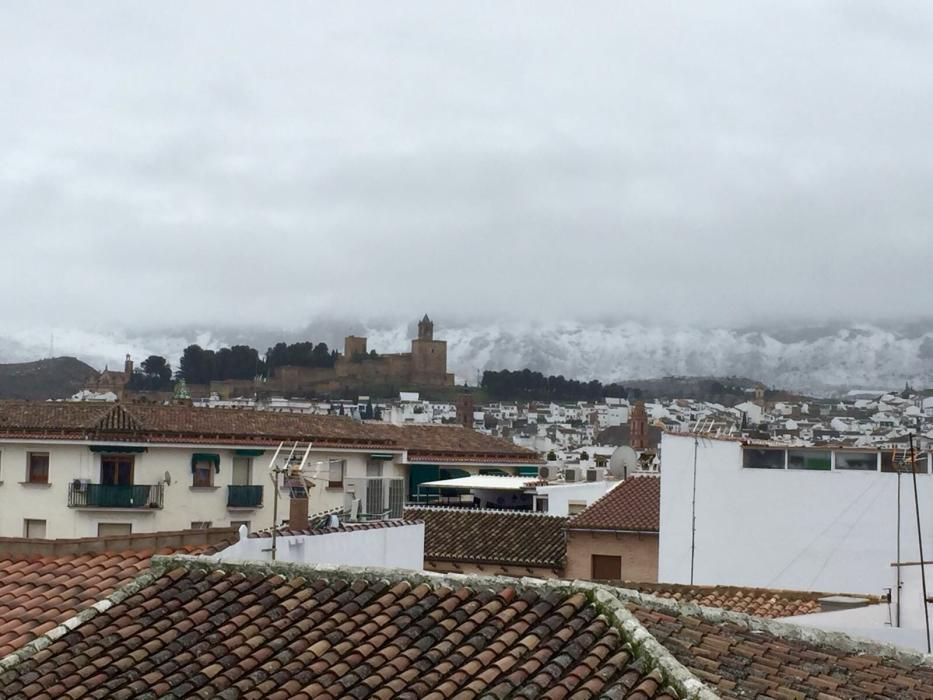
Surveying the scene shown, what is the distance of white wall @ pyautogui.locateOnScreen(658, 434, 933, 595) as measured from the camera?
25250 millimetres

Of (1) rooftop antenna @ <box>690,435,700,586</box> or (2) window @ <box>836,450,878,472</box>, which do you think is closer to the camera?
(2) window @ <box>836,450,878,472</box>

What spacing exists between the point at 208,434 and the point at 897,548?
24.5 m

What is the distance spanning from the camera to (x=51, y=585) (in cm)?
1223

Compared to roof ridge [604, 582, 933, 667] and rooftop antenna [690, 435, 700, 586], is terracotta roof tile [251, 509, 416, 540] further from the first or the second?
rooftop antenna [690, 435, 700, 586]

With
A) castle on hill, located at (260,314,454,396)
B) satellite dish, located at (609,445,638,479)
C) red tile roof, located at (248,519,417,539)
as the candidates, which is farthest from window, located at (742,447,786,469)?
castle on hill, located at (260,314,454,396)

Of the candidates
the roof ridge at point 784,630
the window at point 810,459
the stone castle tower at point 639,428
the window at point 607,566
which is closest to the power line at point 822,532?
the window at point 810,459

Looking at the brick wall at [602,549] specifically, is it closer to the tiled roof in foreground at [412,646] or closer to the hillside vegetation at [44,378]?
the tiled roof in foreground at [412,646]

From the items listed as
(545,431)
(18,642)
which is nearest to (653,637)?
(18,642)

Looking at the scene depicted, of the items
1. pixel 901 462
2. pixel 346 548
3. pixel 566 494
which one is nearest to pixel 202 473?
pixel 566 494

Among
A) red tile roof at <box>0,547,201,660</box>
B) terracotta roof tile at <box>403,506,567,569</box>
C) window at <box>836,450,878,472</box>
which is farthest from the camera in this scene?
terracotta roof tile at <box>403,506,567,569</box>

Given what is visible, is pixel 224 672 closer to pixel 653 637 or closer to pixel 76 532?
pixel 653 637

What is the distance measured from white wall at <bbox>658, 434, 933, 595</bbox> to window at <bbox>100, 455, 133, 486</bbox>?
19.0m

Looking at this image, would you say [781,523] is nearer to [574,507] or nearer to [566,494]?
[574,507]

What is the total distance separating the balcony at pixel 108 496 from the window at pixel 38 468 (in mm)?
999
